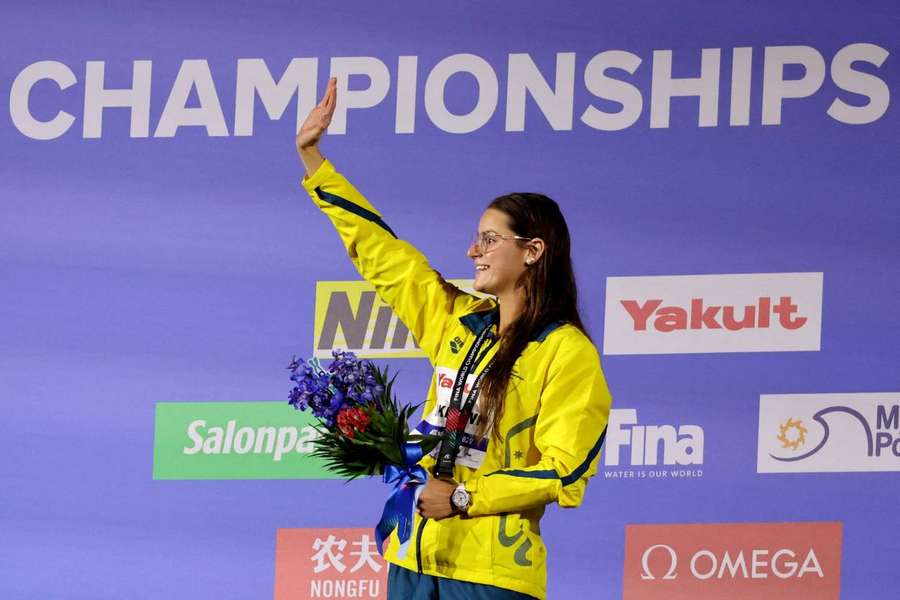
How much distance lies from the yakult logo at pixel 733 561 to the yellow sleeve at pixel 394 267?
1450mm

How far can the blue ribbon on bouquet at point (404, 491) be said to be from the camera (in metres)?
3.08

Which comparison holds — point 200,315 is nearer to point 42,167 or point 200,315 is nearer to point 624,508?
point 42,167

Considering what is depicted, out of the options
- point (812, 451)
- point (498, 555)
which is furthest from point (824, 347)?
point (498, 555)

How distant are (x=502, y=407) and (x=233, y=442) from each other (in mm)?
1839

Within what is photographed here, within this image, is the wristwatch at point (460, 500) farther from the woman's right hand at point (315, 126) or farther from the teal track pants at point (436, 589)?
the woman's right hand at point (315, 126)

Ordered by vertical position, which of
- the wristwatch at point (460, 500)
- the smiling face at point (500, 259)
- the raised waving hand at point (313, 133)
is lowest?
the wristwatch at point (460, 500)

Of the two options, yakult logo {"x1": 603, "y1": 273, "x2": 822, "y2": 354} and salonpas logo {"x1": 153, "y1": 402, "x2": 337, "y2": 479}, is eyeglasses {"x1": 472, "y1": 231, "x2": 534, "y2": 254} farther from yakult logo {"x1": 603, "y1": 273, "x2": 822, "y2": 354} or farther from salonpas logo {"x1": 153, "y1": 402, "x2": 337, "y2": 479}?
salonpas logo {"x1": 153, "y1": 402, "x2": 337, "y2": 479}

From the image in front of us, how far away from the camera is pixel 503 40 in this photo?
187 inches

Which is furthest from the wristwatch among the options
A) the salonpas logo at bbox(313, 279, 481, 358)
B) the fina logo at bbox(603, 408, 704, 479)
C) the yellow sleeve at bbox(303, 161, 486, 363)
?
the salonpas logo at bbox(313, 279, 481, 358)

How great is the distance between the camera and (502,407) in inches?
123

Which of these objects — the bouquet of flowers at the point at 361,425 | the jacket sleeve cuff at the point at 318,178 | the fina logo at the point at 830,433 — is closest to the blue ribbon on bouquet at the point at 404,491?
the bouquet of flowers at the point at 361,425

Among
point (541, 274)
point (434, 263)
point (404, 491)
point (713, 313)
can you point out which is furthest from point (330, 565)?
point (541, 274)

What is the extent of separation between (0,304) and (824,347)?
2.61 meters

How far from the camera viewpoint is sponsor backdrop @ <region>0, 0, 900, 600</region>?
14.8 ft
